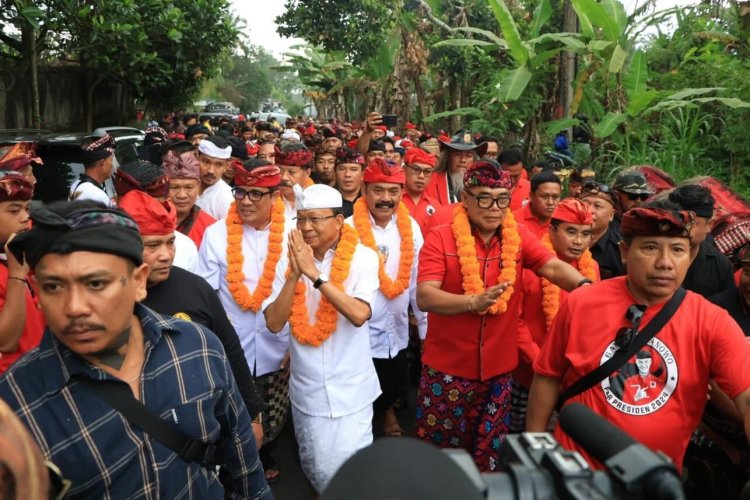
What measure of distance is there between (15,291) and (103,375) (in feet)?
3.44

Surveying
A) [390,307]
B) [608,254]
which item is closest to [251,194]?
[390,307]

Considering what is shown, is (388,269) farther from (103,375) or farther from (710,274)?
(103,375)

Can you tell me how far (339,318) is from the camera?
353 centimetres

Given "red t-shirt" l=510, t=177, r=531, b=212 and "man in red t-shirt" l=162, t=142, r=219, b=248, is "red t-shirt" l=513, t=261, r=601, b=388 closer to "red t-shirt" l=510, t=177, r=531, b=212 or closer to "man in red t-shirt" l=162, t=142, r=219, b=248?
"man in red t-shirt" l=162, t=142, r=219, b=248

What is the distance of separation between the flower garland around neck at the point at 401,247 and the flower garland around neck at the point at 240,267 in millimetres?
727

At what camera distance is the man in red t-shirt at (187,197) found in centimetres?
462

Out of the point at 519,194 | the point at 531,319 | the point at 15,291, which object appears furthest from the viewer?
the point at 519,194

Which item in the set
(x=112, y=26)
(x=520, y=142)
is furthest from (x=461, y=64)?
(x=112, y=26)

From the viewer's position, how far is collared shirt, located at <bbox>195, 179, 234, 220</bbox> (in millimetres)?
5715

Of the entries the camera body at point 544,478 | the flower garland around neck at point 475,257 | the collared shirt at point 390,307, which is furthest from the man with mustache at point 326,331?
the camera body at point 544,478

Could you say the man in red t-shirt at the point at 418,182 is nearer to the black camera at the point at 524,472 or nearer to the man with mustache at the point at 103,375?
the man with mustache at the point at 103,375

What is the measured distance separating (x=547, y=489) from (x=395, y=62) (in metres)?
14.6

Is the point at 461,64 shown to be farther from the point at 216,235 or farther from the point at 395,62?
the point at 216,235

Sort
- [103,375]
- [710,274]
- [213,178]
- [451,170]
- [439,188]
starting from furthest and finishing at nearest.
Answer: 1. [451,170]
2. [439,188]
3. [213,178]
4. [710,274]
5. [103,375]
